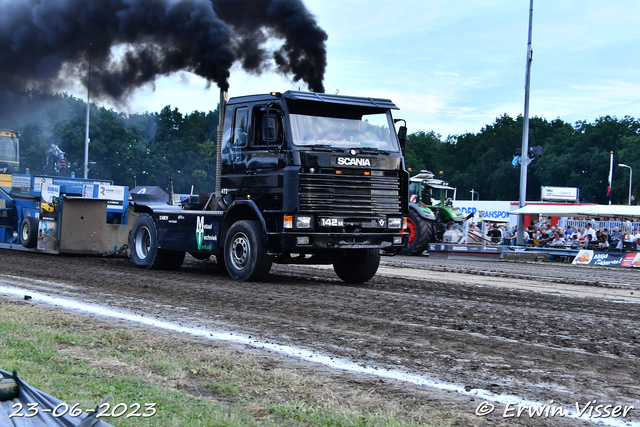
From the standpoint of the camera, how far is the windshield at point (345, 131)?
10250 millimetres

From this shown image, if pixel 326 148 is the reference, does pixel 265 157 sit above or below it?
below

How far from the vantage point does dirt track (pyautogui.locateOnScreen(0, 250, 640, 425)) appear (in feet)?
16.1

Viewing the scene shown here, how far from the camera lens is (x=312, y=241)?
1015 cm

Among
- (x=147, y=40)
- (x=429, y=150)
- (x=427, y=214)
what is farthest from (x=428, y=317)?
(x=429, y=150)

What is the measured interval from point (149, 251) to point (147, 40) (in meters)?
5.54

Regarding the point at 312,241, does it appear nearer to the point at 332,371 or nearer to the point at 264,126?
the point at 264,126

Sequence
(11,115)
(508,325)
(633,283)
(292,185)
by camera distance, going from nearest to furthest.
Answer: (508,325) → (292,185) → (633,283) → (11,115)

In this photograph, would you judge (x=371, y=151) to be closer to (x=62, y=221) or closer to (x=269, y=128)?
(x=269, y=128)

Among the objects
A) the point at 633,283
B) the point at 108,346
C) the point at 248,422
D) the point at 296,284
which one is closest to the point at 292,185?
the point at 296,284

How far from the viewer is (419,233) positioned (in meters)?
22.3

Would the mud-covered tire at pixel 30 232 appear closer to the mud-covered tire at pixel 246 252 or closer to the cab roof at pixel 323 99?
the mud-covered tire at pixel 246 252

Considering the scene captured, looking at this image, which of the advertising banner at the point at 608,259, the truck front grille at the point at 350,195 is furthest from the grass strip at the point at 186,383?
the advertising banner at the point at 608,259

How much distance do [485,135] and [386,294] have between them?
4146 inches

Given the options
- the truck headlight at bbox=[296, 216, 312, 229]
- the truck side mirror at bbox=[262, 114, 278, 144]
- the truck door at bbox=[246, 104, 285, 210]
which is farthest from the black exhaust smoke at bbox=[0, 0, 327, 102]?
the truck headlight at bbox=[296, 216, 312, 229]
